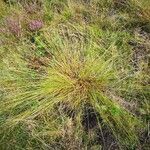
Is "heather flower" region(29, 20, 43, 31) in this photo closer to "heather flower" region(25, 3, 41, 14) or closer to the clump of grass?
"heather flower" region(25, 3, 41, 14)

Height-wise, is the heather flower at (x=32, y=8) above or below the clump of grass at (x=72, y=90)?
above

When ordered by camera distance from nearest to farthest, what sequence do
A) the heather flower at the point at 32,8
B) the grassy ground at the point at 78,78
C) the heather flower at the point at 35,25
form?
the grassy ground at the point at 78,78, the heather flower at the point at 35,25, the heather flower at the point at 32,8

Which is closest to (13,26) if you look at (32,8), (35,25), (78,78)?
(35,25)

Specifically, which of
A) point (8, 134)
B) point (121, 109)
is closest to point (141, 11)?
point (121, 109)

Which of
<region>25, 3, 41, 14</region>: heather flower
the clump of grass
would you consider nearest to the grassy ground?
the clump of grass

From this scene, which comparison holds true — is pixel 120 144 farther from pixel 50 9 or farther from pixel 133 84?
pixel 50 9

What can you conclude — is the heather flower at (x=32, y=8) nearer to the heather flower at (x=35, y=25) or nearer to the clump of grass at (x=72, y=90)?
the heather flower at (x=35, y=25)

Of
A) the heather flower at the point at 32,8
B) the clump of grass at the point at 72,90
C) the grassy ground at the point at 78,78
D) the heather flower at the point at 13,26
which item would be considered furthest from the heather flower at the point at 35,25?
the clump of grass at the point at 72,90
